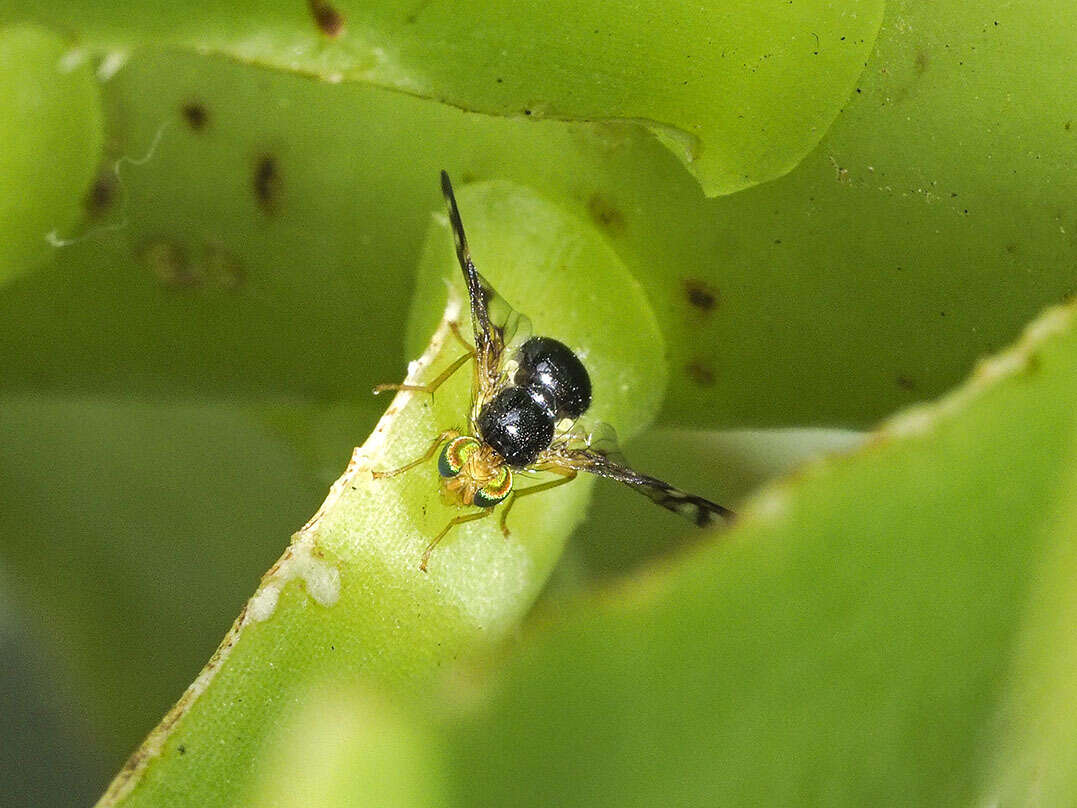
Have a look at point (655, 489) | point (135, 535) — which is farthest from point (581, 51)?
point (135, 535)

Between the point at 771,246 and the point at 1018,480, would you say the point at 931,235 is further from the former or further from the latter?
the point at 1018,480

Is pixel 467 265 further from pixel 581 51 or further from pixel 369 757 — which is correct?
pixel 369 757

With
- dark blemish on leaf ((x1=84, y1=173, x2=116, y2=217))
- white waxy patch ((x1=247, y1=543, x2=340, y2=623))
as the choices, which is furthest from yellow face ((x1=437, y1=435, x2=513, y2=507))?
dark blemish on leaf ((x1=84, y1=173, x2=116, y2=217))

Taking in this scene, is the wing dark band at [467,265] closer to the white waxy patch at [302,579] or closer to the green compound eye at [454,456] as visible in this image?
the green compound eye at [454,456]

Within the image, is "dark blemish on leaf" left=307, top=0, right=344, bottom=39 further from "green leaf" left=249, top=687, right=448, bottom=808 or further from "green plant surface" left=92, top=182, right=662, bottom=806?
"green leaf" left=249, top=687, right=448, bottom=808

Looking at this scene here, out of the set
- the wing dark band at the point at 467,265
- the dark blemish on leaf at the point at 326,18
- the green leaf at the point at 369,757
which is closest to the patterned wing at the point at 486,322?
the wing dark band at the point at 467,265

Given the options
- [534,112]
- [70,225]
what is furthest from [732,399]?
[70,225]
